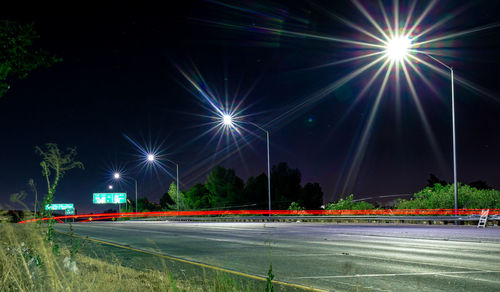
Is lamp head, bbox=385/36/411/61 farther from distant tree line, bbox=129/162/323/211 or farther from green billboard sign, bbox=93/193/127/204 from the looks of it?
green billboard sign, bbox=93/193/127/204

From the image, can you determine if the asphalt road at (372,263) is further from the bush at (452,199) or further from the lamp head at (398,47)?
the bush at (452,199)

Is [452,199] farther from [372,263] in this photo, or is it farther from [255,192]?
[255,192]

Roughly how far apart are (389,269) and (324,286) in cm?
244

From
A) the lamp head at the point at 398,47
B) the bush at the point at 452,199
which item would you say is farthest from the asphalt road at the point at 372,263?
the bush at the point at 452,199

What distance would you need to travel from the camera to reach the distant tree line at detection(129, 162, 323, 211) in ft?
234

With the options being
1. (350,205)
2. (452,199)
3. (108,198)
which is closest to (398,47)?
(452,199)

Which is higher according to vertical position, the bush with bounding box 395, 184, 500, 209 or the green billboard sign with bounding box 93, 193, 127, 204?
the green billboard sign with bounding box 93, 193, 127, 204

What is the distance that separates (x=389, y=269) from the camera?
10.3 metres

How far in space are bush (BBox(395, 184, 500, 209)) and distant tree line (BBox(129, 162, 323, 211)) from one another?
104 ft

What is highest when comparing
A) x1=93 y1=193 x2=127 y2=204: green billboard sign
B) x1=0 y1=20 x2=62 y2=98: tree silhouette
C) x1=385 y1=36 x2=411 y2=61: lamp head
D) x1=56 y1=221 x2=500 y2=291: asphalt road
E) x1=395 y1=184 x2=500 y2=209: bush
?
x1=385 y1=36 x2=411 y2=61: lamp head

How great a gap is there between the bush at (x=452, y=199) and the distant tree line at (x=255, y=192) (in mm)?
31799

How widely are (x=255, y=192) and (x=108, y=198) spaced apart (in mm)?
31740

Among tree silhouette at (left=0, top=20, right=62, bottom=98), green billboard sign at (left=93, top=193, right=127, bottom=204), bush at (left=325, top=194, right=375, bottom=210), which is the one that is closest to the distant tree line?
green billboard sign at (left=93, top=193, right=127, bottom=204)

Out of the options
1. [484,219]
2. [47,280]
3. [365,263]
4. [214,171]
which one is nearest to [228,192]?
[214,171]
